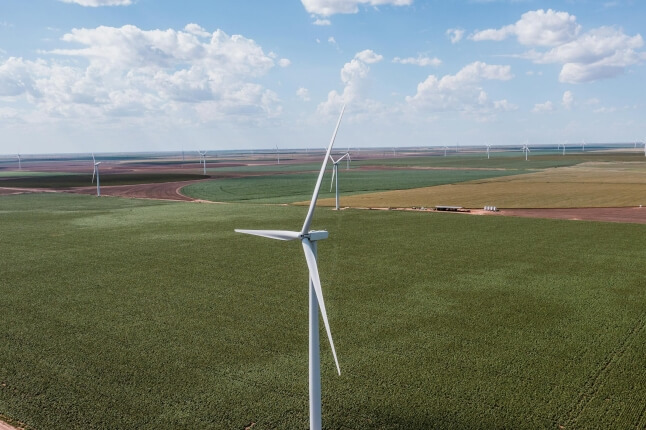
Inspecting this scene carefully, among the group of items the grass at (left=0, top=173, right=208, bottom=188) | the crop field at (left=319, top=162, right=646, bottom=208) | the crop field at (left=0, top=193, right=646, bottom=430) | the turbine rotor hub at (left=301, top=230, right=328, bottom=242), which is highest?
the turbine rotor hub at (left=301, top=230, right=328, bottom=242)

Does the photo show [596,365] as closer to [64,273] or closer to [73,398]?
[73,398]

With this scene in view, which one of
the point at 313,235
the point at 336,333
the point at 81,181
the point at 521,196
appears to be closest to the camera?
the point at 313,235

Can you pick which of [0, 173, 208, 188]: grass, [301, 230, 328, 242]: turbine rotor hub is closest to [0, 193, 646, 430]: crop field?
[301, 230, 328, 242]: turbine rotor hub

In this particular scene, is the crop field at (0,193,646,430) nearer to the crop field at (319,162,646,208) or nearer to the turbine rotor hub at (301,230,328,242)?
the turbine rotor hub at (301,230,328,242)

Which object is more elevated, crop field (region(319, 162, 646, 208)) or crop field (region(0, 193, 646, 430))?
crop field (region(319, 162, 646, 208))

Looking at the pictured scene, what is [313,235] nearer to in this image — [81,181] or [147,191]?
[147,191]

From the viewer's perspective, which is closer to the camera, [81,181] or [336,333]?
[336,333]

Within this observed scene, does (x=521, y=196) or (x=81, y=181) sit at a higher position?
(x=81, y=181)

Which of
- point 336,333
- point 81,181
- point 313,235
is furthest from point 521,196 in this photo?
point 81,181

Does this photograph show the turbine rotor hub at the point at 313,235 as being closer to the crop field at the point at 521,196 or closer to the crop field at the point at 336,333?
the crop field at the point at 336,333
